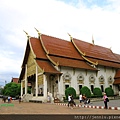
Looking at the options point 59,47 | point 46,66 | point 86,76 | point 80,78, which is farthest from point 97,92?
point 59,47

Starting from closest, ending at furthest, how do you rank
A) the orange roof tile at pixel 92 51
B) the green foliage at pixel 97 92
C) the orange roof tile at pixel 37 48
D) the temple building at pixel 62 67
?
1. the temple building at pixel 62 67
2. the orange roof tile at pixel 37 48
3. the green foliage at pixel 97 92
4. the orange roof tile at pixel 92 51

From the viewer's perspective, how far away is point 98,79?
28.5 meters

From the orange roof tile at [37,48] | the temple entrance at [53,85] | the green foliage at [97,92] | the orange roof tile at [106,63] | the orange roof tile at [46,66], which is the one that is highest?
the orange roof tile at [37,48]

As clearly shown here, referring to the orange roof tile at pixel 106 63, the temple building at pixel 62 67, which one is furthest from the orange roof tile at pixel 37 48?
the orange roof tile at pixel 106 63

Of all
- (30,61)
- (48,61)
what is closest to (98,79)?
(48,61)

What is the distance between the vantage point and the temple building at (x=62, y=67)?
24.3m

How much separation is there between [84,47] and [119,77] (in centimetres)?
754

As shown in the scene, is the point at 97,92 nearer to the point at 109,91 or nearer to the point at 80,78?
the point at 109,91

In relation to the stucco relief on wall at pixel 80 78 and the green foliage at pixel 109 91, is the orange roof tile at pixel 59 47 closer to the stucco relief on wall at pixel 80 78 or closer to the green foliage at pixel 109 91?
the stucco relief on wall at pixel 80 78

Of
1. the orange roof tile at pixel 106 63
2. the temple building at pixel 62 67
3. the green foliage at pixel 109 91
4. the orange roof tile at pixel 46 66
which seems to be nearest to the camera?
the orange roof tile at pixel 46 66

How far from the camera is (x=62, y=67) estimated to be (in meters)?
24.9

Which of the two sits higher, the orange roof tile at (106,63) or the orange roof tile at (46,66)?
the orange roof tile at (106,63)

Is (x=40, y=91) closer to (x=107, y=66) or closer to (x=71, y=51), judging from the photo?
(x=71, y=51)

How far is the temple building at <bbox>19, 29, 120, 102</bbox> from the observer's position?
2427 centimetres
